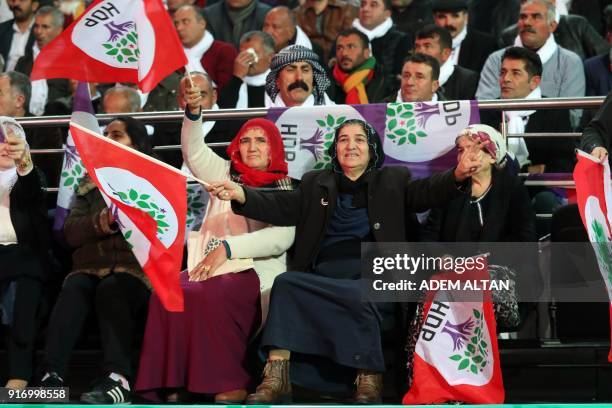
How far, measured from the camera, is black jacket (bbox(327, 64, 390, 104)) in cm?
880

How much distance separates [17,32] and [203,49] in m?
2.16

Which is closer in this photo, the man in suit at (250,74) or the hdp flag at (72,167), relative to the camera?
the hdp flag at (72,167)

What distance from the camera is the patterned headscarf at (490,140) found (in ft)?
21.3

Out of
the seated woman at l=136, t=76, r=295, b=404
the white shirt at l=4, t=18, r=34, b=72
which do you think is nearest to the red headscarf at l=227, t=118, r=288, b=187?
the seated woman at l=136, t=76, r=295, b=404

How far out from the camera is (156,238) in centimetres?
613

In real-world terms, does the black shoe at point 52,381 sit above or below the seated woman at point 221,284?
below

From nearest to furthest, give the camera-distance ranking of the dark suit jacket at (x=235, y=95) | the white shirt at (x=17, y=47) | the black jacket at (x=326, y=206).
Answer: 1. the black jacket at (x=326, y=206)
2. the dark suit jacket at (x=235, y=95)
3. the white shirt at (x=17, y=47)

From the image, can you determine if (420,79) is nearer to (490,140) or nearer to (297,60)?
(297,60)

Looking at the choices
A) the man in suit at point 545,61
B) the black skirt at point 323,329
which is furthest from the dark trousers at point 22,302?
the man in suit at point 545,61

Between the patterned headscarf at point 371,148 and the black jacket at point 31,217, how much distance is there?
1645mm

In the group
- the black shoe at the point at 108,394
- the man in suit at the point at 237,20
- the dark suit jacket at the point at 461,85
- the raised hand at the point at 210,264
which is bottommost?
the black shoe at the point at 108,394

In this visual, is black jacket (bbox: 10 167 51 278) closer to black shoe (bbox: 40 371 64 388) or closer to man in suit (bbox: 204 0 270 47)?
black shoe (bbox: 40 371 64 388)

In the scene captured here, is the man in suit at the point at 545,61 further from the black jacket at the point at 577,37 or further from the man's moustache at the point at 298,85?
the man's moustache at the point at 298,85

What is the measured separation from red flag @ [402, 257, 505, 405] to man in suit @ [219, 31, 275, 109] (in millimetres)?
3121
